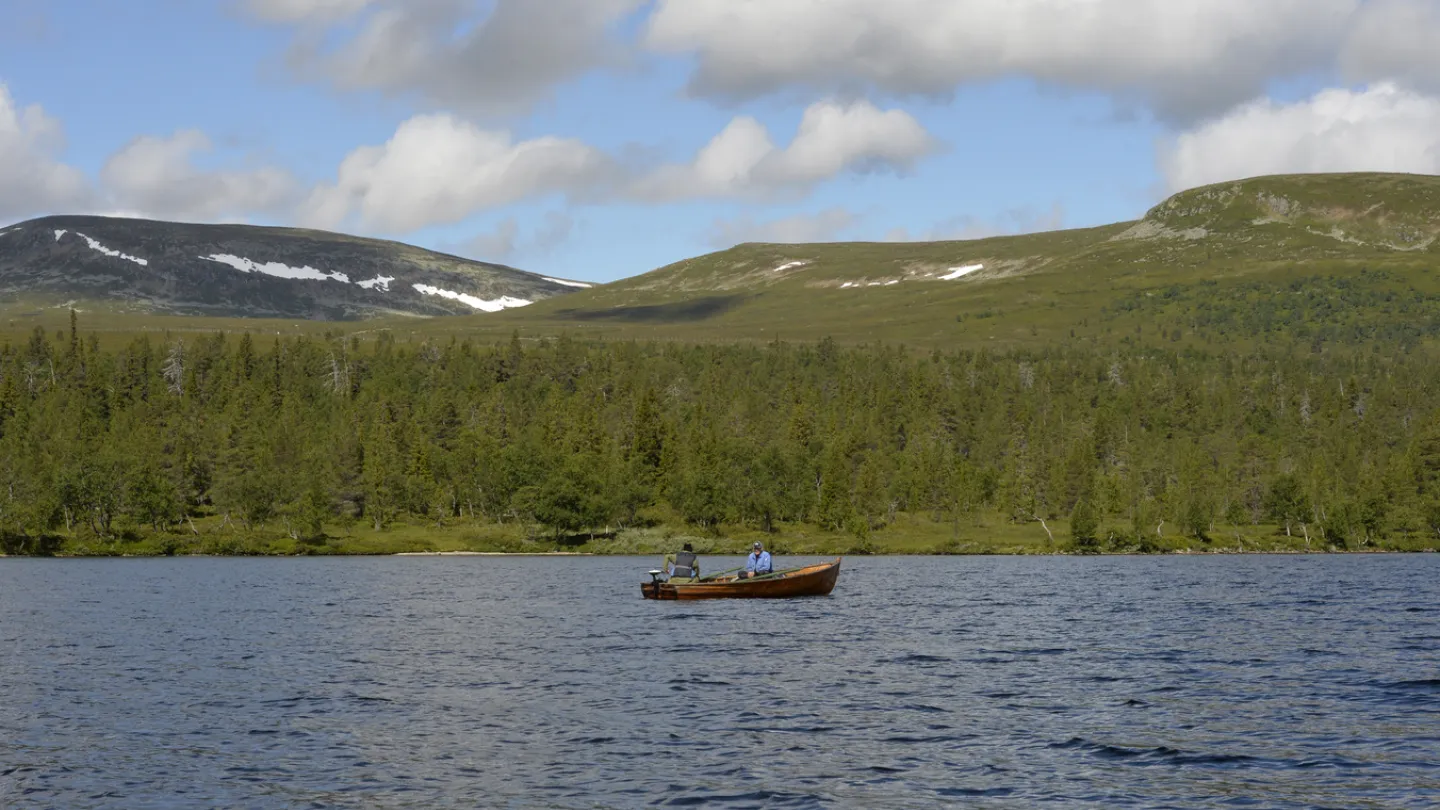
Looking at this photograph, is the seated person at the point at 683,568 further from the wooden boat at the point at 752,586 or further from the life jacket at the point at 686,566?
the wooden boat at the point at 752,586

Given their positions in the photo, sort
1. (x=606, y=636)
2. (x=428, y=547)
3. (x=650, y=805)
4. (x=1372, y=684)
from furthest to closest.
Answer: (x=428, y=547) < (x=606, y=636) < (x=1372, y=684) < (x=650, y=805)

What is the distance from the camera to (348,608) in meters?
89.1

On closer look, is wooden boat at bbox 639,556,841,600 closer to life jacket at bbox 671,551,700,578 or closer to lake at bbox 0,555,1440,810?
lake at bbox 0,555,1440,810

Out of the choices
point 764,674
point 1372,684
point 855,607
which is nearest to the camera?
point 1372,684

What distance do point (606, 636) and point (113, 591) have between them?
60928mm

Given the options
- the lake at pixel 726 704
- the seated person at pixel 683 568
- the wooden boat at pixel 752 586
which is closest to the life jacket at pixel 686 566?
the seated person at pixel 683 568

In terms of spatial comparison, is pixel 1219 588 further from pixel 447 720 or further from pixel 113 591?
pixel 113 591

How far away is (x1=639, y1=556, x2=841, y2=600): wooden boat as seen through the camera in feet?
294

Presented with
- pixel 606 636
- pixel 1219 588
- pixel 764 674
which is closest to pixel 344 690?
pixel 764 674

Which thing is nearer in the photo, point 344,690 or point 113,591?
point 344,690

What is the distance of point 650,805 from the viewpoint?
3083cm

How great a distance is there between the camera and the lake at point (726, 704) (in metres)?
32.9

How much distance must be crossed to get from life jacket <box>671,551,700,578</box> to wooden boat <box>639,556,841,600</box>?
5.94 ft

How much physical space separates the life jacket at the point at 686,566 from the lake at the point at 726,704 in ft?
11.0
